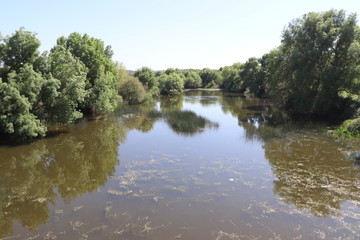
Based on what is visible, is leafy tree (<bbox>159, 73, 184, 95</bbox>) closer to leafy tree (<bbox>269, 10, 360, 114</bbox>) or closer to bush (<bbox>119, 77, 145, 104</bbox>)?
bush (<bbox>119, 77, 145, 104</bbox>)

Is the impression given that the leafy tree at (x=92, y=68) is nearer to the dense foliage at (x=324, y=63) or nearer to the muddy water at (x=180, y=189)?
the muddy water at (x=180, y=189)

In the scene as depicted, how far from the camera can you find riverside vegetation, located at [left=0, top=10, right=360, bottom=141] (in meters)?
19.2

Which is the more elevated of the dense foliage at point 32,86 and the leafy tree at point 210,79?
the leafy tree at point 210,79

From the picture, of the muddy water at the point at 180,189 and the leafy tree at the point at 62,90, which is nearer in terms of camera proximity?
the muddy water at the point at 180,189

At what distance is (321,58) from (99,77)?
26271 millimetres

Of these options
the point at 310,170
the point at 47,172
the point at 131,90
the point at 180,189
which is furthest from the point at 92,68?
the point at 310,170

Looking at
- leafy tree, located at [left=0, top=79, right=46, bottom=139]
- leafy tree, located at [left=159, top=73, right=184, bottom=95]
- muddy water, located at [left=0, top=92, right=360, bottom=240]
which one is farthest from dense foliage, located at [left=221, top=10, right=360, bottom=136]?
leafy tree, located at [left=159, top=73, right=184, bottom=95]

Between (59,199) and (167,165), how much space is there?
20.3ft

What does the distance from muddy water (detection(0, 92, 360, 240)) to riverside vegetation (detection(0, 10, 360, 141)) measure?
2.58m

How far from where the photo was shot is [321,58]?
30.4 metres

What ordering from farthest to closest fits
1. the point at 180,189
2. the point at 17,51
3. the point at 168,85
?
the point at 168,85, the point at 17,51, the point at 180,189

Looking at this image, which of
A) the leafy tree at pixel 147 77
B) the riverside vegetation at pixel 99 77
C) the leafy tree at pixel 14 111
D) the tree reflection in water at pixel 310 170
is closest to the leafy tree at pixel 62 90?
the riverside vegetation at pixel 99 77

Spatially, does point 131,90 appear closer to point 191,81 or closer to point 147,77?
point 147,77

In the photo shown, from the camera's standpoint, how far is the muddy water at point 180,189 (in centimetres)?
901
